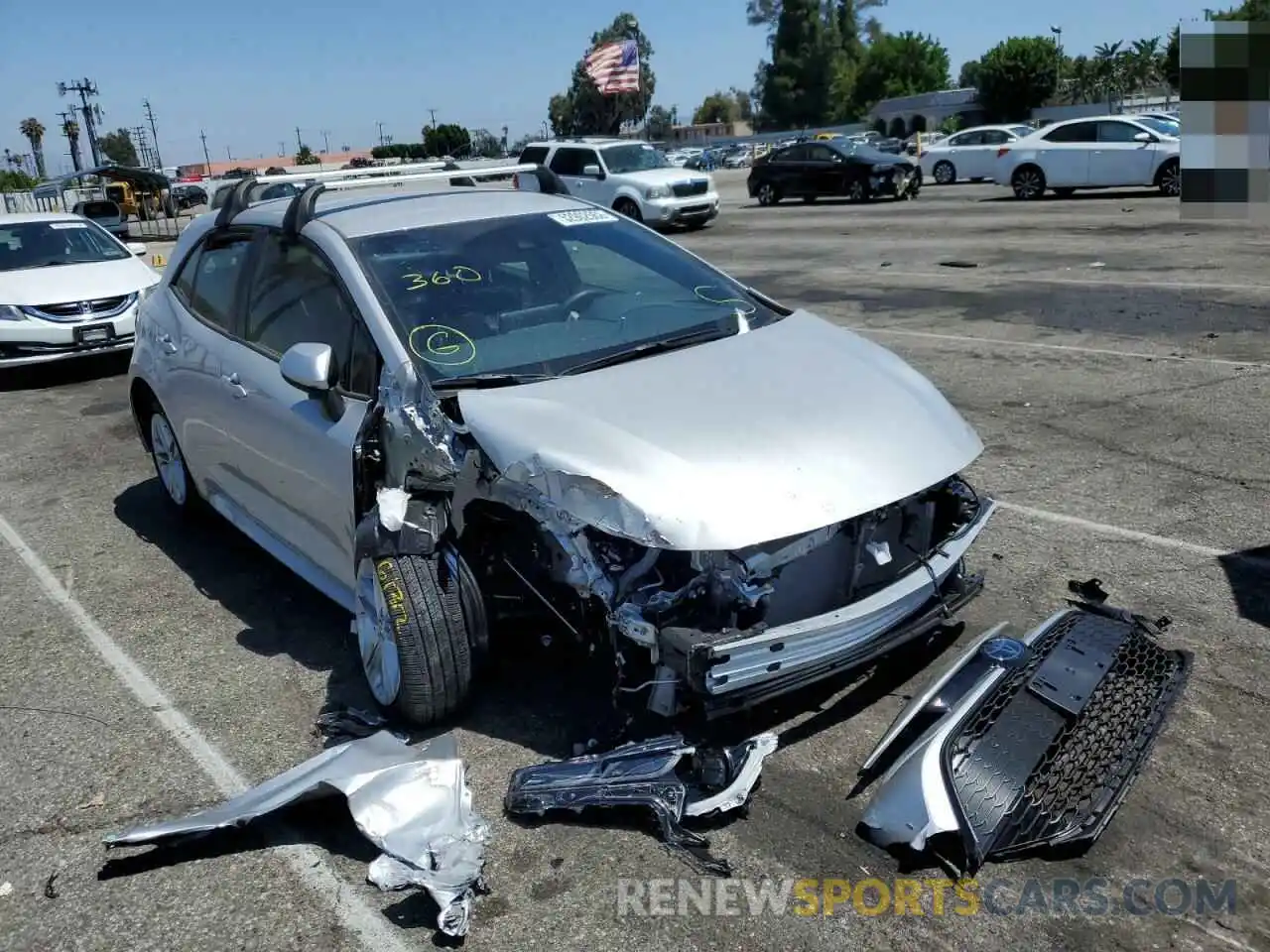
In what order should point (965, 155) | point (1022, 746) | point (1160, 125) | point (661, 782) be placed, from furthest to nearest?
point (965, 155) → point (1160, 125) → point (661, 782) → point (1022, 746)

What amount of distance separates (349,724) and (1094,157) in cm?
2297

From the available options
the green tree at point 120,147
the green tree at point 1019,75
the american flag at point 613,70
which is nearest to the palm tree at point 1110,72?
the green tree at point 1019,75

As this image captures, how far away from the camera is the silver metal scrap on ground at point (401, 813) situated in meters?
3.01

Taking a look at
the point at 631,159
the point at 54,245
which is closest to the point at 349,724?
the point at 54,245

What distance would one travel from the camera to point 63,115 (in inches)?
3167

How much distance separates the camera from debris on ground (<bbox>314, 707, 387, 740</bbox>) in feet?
12.8

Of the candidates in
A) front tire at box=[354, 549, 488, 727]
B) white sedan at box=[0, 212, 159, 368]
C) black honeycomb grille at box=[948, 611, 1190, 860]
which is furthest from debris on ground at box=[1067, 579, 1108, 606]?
white sedan at box=[0, 212, 159, 368]

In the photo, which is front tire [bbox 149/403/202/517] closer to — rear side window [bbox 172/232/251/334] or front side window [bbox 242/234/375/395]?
rear side window [bbox 172/232/251/334]

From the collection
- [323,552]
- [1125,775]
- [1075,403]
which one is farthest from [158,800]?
[1075,403]

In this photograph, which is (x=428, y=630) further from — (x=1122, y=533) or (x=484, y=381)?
(x=1122, y=533)

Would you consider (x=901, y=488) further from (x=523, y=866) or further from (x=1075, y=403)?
(x=1075, y=403)

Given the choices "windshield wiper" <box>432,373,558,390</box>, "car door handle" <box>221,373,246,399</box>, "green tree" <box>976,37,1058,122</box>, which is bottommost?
"car door handle" <box>221,373,246,399</box>

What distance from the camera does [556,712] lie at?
13.1ft

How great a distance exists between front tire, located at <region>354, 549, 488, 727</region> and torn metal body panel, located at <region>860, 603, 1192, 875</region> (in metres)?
1.37
